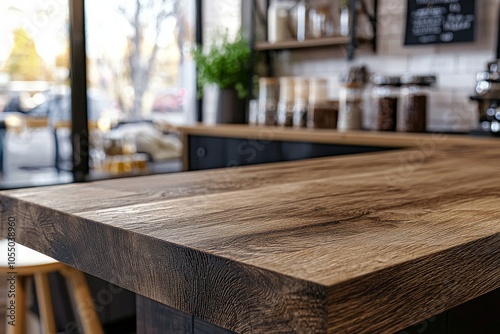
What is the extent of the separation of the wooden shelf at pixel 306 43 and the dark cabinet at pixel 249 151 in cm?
59

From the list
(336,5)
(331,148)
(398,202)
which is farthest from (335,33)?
(398,202)

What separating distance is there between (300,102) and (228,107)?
1.88 ft

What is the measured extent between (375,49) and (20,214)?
2662 mm

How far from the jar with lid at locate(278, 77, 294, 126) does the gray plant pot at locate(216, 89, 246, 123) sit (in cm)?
39

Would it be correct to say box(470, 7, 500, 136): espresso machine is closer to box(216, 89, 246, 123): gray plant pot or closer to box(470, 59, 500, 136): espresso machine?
box(470, 59, 500, 136): espresso machine

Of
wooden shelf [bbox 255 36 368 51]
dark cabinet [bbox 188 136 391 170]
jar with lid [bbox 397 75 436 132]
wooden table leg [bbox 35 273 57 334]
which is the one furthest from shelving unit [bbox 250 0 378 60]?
wooden table leg [bbox 35 273 57 334]

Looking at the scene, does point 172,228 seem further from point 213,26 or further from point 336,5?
point 213,26

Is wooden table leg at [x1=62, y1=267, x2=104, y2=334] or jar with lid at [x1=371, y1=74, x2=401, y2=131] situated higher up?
jar with lid at [x1=371, y1=74, x2=401, y2=131]

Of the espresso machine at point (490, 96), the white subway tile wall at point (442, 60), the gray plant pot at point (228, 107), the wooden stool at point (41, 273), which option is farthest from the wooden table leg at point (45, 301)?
the gray plant pot at point (228, 107)

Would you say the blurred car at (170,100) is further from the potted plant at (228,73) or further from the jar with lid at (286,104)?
the jar with lid at (286,104)

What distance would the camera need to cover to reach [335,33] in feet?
11.2

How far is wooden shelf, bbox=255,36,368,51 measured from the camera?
127 inches

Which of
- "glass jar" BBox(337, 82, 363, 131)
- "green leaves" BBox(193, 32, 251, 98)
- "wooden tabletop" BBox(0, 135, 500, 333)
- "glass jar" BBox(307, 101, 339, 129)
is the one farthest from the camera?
"green leaves" BBox(193, 32, 251, 98)

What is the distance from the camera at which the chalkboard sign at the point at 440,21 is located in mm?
2893
